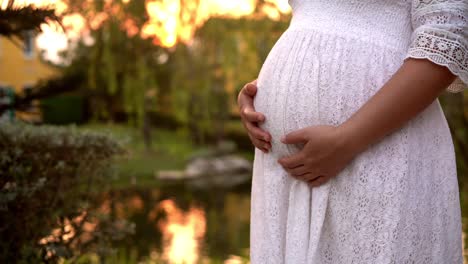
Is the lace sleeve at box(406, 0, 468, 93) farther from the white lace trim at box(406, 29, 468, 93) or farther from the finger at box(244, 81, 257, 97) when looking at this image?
the finger at box(244, 81, 257, 97)

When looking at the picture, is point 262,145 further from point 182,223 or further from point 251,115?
point 182,223

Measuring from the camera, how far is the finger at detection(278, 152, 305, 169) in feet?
3.95

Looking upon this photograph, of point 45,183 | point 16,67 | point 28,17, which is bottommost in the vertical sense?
point 45,183

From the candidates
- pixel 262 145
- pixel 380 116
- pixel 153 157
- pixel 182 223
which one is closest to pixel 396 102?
pixel 380 116

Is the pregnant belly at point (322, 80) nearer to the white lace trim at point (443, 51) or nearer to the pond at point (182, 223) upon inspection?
the white lace trim at point (443, 51)

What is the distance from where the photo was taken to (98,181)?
3553 millimetres

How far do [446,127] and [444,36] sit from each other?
221 millimetres

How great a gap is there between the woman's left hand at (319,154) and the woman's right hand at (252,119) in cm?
10

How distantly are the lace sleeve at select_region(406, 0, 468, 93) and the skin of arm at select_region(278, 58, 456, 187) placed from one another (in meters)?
0.02

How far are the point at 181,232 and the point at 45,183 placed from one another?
17.3 feet

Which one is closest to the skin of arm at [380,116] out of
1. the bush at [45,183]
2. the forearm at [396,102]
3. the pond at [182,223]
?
the forearm at [396,102]

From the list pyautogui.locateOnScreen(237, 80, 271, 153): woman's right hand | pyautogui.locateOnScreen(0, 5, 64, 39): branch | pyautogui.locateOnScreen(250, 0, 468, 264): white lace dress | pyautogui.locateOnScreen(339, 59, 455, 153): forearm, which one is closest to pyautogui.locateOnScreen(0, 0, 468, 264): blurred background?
pyautogui.locateOnScreen(0, 5, 64, 39): branch

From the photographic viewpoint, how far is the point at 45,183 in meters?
3.19

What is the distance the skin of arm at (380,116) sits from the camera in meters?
1.15
